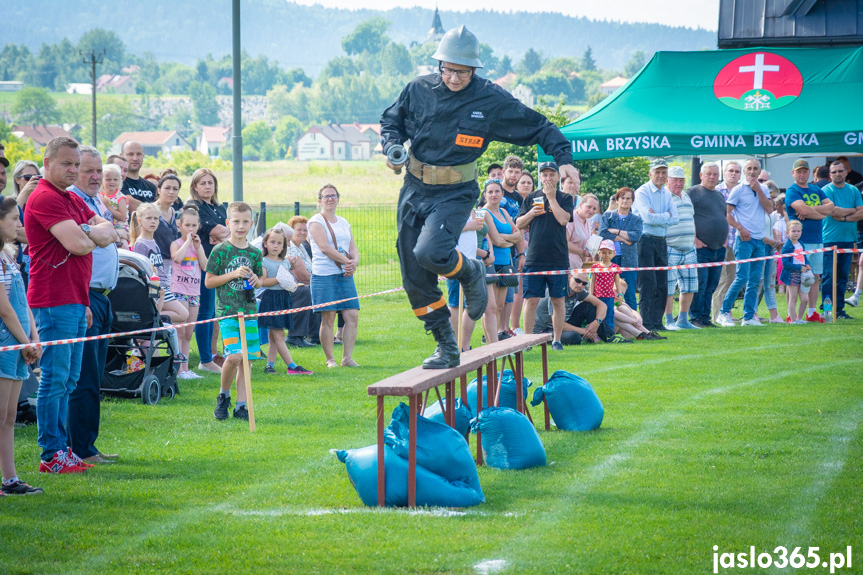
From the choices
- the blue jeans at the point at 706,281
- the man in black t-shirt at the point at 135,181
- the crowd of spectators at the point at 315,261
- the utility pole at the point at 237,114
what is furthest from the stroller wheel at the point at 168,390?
the blue jeans at the point at 706,281

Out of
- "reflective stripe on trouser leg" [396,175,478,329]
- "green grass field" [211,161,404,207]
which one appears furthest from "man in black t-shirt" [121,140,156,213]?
"green grass field" [211,161,404,207]

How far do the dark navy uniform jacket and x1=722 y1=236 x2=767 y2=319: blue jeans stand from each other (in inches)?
365

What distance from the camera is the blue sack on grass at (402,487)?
5137mm

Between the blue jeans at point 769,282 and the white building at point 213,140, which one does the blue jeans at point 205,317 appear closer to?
the blue jeans at point 769,282

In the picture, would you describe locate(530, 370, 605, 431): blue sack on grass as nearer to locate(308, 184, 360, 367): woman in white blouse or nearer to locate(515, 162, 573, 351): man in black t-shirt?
locate(308, 184, 360, 367): woman in white blouse

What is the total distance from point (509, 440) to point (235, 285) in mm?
2865

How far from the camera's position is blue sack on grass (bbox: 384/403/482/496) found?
5176mm

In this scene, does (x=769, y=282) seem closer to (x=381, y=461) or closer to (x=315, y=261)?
(x=315, y=261)

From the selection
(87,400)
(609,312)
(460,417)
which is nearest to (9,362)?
(87,400)

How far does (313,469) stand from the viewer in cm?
608

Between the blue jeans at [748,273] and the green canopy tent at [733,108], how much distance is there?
1.67m

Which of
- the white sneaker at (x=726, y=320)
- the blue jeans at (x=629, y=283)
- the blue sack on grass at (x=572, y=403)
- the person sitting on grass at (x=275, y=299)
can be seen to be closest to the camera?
the blue sack on grass at (x=572, y=403)

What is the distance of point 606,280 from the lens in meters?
12.3

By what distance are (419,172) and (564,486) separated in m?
2.12
